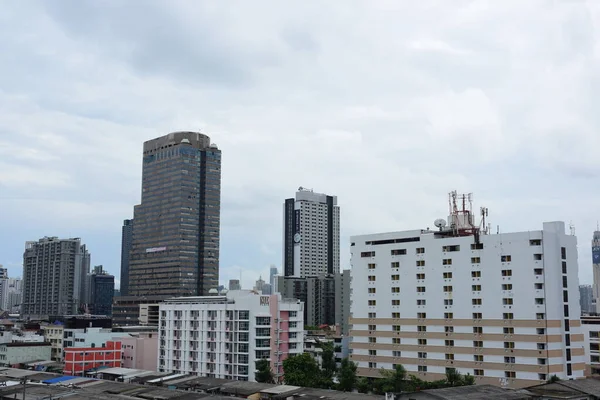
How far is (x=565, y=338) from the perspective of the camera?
94812 millimetres

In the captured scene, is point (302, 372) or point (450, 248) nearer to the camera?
point (302, 372)

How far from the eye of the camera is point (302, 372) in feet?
319

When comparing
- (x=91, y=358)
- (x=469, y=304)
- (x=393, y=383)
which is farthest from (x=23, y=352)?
(x=469, y=304)

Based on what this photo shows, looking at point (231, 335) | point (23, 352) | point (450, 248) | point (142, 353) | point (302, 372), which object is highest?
point (450, 248)

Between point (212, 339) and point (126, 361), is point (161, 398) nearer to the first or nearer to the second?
point (212, 339)

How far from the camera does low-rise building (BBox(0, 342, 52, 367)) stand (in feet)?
440

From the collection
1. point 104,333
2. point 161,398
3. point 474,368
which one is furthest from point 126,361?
point 474,368

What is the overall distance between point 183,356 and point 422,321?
145ft

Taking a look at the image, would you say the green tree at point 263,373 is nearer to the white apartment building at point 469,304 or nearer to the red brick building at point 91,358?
the white apartment building at point 469,304

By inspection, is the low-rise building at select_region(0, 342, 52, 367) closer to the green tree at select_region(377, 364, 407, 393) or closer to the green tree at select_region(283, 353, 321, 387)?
the green tree at select_region(283, 353, 321, 387)

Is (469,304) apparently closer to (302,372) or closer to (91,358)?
(302,372)

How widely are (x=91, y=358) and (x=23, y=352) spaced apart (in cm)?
2255

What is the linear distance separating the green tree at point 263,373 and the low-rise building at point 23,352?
62126mm

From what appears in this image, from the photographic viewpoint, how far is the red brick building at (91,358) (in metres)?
123
